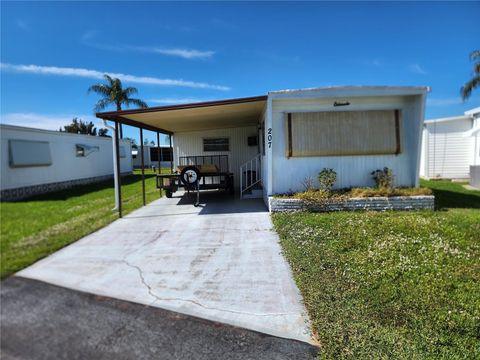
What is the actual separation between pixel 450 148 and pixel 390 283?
518 inches

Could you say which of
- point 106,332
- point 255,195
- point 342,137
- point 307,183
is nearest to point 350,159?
point 342,137

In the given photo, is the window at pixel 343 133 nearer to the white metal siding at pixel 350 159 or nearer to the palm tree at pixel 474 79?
the white metal siding at pixel 350 159

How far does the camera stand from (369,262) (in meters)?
3.53

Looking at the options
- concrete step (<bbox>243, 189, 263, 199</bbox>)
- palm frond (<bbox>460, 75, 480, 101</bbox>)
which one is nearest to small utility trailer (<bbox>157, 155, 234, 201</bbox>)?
concrete step (<bbox>243, 189, 263, 199</bbox>)

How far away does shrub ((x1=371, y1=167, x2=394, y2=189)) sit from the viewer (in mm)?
6988

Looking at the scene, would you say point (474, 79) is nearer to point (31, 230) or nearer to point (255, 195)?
point (255, 195)

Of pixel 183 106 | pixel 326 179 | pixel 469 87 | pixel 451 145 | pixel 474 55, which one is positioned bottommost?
pixel 326 179

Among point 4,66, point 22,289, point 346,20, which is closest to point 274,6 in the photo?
point 346,20

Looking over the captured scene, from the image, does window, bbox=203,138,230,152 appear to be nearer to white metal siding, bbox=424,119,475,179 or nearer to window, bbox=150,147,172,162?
white metal siding, bbox=424,119,475,179

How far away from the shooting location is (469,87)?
1717 cm

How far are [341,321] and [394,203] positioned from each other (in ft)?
16.4

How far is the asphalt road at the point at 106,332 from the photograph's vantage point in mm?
1080

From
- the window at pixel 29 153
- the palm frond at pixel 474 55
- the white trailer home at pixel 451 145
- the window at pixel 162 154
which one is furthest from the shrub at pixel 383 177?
the window at pixel 162 154

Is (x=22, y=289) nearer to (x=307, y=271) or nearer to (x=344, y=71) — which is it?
(x=307, y=271)
